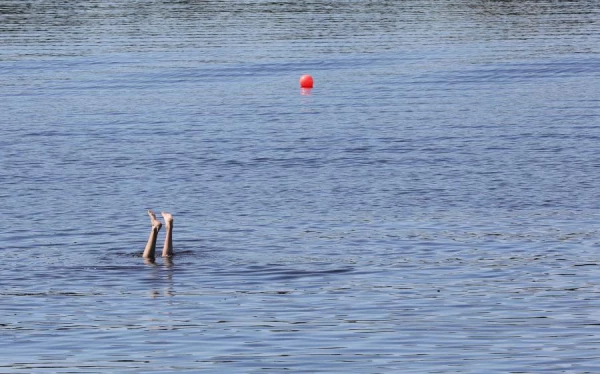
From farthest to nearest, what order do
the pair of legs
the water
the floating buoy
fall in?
the floating buoy < the pair of legs < the water

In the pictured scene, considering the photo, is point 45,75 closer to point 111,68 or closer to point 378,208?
point 111,68

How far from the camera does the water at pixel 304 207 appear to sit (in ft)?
74.7

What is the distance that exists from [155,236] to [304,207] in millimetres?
7239

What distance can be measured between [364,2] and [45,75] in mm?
46618

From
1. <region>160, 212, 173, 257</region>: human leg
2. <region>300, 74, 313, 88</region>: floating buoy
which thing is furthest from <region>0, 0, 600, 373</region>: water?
<region>300, 74, 313, 88</region>: floating buoy

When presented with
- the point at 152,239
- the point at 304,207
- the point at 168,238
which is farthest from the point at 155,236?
the point at 304,207

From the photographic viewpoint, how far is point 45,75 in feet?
212

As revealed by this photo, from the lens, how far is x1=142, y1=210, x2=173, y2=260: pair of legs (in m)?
28.3

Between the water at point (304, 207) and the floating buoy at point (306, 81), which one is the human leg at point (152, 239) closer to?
the water at point (304, 207)

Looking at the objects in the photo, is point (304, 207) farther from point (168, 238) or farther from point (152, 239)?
point (152, 239)

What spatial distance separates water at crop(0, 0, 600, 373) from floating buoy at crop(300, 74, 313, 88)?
891 mm

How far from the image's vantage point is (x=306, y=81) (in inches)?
2329

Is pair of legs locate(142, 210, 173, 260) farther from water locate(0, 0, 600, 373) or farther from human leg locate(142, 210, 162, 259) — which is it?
water locate(0, 0, 600, 373)

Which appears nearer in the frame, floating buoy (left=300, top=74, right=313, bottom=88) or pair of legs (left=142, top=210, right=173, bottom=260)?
pair of legs (left=142, top=210, right=173, bottom=260)
